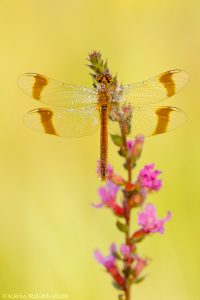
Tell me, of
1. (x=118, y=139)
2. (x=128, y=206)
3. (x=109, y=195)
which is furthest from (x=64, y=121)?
(x=128, y=206)

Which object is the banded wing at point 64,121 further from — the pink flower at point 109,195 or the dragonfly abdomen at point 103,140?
the pink flower at point 109,195

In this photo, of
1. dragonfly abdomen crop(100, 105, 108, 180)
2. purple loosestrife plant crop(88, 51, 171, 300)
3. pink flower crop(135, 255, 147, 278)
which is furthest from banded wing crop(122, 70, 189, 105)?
pink flower crop(135, 255, 147, 278)

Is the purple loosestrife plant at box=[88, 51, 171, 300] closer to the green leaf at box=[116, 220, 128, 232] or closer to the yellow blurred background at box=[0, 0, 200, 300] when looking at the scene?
the green leaf at box=[116, 220, 128, 232]

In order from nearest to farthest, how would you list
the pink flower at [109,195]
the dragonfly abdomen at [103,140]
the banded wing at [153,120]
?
the pink flower at [109,195], the dragonfly abdomen at [103,140], the banded wing at [153,120]

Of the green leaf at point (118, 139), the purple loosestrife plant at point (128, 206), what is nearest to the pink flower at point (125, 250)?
the purple loosestrife plant at point (128, 206)

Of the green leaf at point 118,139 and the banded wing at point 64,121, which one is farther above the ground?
the green leaf at point 118,139

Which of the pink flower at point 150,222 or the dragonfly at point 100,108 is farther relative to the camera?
the dragonfly at point 100,108

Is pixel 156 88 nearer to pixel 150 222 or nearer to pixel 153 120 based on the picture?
pixel 153 120

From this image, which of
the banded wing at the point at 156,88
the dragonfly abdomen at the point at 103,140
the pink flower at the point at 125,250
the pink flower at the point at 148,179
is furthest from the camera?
the banded wing at the point at 156,88
